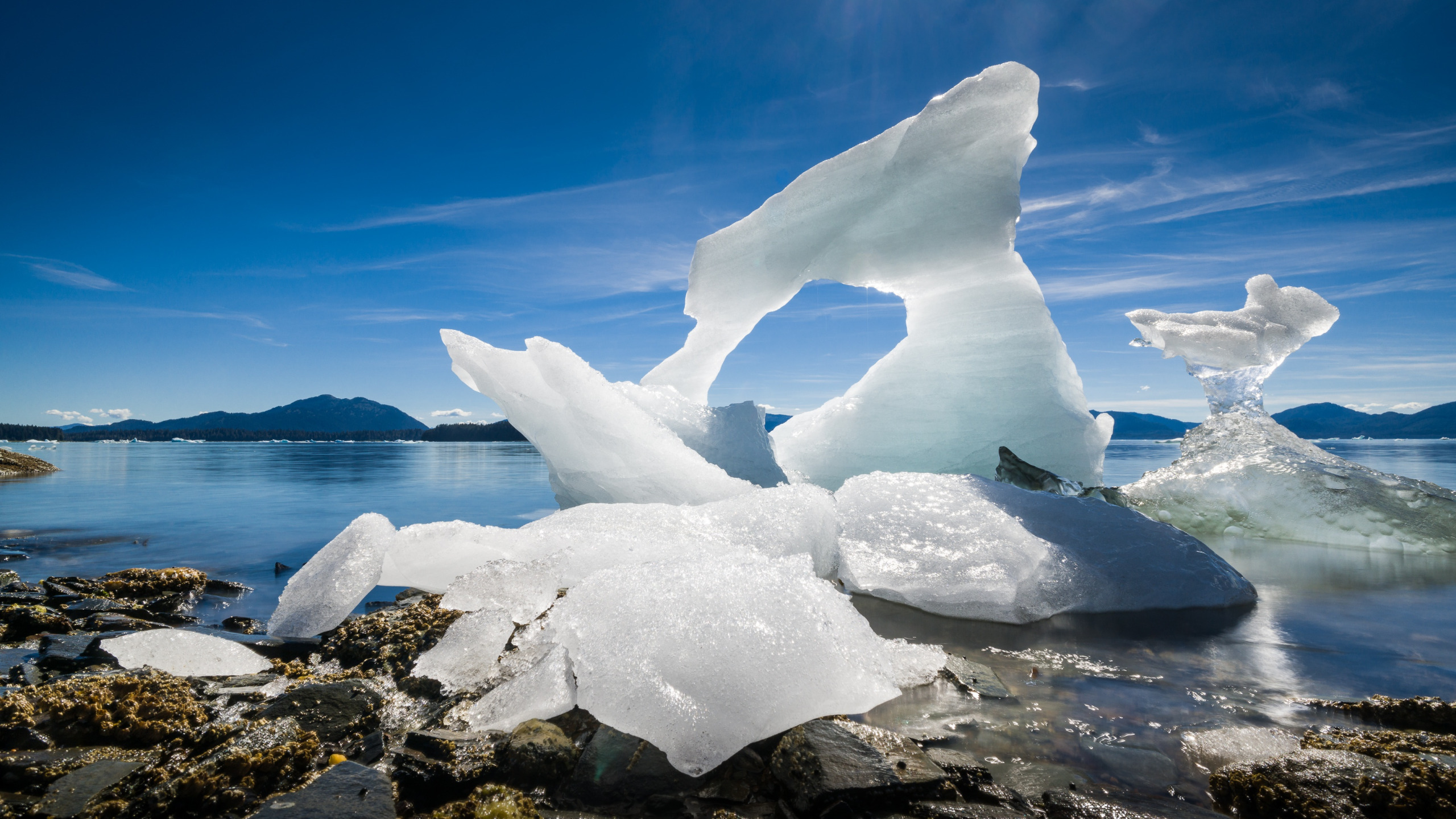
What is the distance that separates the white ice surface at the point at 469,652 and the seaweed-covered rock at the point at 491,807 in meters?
0.81

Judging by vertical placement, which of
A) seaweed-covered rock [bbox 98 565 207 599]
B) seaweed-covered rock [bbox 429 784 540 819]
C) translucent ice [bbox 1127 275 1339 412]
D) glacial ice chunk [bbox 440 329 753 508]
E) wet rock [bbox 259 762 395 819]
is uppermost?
translucent ice [bbox 1127 275 1339 412]

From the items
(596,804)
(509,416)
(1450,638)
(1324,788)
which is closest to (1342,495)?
(1450,638)

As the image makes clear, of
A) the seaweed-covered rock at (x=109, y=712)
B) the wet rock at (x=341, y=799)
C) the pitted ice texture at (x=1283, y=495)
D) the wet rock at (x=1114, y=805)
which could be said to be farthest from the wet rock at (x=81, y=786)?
the pitted ice texture at (x=1283, y=495)

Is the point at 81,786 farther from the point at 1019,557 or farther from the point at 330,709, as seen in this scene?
the point at 1019,557

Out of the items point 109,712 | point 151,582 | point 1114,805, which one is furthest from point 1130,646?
point 151,582

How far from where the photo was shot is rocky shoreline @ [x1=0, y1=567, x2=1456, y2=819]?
5.56ft

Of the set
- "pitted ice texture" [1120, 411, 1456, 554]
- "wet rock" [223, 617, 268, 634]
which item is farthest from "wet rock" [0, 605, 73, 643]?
"pitted ice texture" [1120, 411, 1456, 554]

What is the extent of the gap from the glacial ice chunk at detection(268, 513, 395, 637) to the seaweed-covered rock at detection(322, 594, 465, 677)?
0.36 feet

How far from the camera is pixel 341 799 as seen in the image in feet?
5.53

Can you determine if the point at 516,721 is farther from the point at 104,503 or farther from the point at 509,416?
the point at 104,503

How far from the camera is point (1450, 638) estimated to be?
11.0 ft

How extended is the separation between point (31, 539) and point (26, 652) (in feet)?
18.0

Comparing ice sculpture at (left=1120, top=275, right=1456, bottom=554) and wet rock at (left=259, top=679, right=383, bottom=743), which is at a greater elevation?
ice sculpture at (left=1120, top=275, right=1456, bottom=554)

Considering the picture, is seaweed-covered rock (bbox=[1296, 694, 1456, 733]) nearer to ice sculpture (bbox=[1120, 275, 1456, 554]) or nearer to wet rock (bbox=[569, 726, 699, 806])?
wet rock (bbox=[569, 726, 699, 806])
